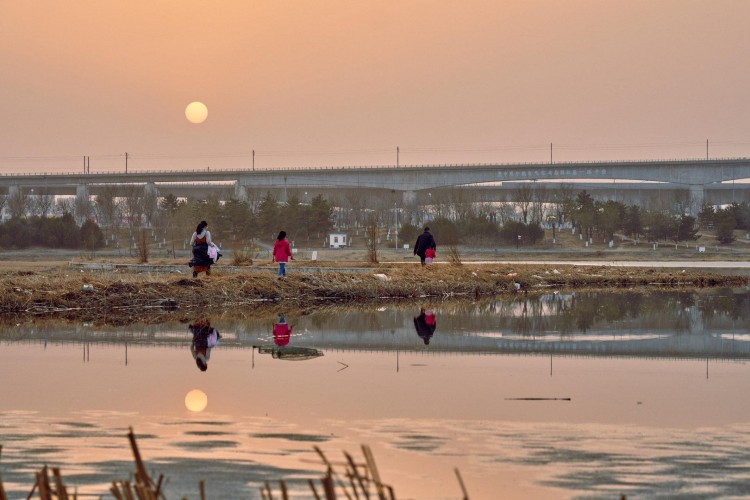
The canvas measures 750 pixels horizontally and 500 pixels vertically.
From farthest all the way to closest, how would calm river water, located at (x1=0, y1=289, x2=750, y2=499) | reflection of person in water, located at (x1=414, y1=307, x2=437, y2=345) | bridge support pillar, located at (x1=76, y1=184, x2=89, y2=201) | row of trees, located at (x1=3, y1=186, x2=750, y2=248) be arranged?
bridge support pillar, located at (x1=76, y1=184, x2=89, y2=201) < row of trees, located at (x1=3, y1=186, x2=750, y2=248) < reflection of person in water, located at (x1=414, y1=307, x2=437, y2=345) < calm river water, located at (x1=0, y1=289, x2=750, y2=499)

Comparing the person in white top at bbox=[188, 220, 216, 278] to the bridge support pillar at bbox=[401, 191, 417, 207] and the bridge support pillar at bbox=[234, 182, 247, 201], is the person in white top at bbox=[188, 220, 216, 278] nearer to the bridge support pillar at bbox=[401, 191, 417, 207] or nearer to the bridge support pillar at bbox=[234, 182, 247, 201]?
the bridge support pillar at bbox=[401, 191, 417, 207]

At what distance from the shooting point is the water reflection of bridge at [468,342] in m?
15.1

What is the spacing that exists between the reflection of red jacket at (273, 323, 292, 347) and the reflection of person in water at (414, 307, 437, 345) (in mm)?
2166

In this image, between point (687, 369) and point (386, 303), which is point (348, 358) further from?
point (386, 303)

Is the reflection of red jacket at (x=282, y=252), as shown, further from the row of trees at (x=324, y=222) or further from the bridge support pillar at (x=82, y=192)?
the bridge support pillar at (x=82, y=192)

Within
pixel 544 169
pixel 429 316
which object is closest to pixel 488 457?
pixel 429 316

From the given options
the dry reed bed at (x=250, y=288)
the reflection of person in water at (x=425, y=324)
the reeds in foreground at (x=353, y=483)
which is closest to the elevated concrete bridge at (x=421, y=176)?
the dry reed bed at (x=250, y=288)

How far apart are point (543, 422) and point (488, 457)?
5.21ft

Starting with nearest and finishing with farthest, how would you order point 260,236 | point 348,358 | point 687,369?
1. point 687,369
2. point 348,358
3. point 260,236

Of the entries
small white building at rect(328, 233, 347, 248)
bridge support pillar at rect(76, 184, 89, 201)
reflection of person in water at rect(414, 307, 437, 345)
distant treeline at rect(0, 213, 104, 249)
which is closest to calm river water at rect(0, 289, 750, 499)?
reflection of person in water at rect(414, 307, 437, 345)

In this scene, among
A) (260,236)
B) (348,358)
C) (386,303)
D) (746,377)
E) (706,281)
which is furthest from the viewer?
(260,236)

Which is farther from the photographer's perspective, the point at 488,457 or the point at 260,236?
the point at 260,236

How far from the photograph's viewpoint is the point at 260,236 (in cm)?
7800

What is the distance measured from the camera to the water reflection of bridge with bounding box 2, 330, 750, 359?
15148 millimetres
